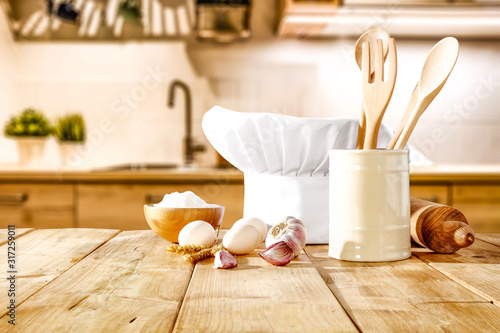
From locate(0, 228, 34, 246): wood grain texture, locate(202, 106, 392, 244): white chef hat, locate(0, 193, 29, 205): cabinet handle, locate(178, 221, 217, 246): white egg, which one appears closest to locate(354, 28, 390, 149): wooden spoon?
locate(202, 106, 392, 244): white chef hat

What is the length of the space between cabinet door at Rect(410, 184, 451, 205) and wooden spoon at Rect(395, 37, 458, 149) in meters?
1.37

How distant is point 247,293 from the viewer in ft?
1.71

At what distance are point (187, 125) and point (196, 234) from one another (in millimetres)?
1901

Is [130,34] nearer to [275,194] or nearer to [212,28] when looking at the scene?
[212,28]

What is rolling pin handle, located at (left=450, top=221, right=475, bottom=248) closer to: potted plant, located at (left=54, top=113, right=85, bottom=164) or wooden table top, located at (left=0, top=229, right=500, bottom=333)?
wooden table top, located at (left=0, top=229, right=500, bottom=333)

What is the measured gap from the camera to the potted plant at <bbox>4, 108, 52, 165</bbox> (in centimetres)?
238

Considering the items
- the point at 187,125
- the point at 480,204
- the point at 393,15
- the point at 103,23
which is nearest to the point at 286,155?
Result: the point at 480,204

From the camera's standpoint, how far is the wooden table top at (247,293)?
43 cm

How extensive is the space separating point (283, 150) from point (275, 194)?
0.23ft

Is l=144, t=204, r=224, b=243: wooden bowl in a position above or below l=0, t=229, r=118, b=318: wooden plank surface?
above

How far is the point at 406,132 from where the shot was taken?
683 millimetres

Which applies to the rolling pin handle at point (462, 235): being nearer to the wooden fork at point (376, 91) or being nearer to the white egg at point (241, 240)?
the wooden fork at point (376, 91)

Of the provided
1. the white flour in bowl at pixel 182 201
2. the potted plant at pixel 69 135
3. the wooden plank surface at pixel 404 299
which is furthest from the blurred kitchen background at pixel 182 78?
the wooden plank surface at pixel 404 299

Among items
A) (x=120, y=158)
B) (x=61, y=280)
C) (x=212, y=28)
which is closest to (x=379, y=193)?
(x=61, y=280)
